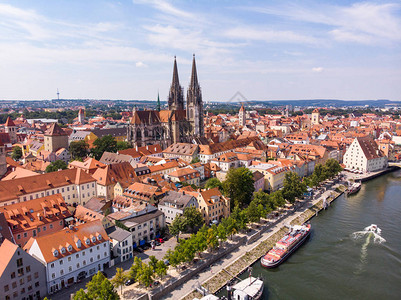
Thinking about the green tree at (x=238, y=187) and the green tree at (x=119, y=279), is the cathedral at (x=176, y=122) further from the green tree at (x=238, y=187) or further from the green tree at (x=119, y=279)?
the green tree at (x=119, y=279)

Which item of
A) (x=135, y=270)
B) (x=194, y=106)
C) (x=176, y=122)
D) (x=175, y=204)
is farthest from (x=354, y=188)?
(x=135, y=270)

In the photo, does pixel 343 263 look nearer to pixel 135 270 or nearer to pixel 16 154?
pixel 135 270

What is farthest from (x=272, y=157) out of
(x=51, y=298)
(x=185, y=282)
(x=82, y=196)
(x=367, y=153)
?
(x=51, y=298)

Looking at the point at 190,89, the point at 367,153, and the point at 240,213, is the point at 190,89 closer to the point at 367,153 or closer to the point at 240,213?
the point at 367,153

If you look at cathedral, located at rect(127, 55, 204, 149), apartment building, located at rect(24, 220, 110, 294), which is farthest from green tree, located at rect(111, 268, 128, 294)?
cathedral, located at rect(127, 55, 204, 149)

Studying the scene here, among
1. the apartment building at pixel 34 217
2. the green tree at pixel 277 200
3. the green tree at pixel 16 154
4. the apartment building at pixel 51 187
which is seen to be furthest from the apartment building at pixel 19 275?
the green tree at pixel 16 154

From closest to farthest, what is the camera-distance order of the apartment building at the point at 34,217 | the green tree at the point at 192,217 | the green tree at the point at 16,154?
the apartment building at the point at 34,217 < the green tree at the point at 192,217 < the green tree at the point at 16,154
